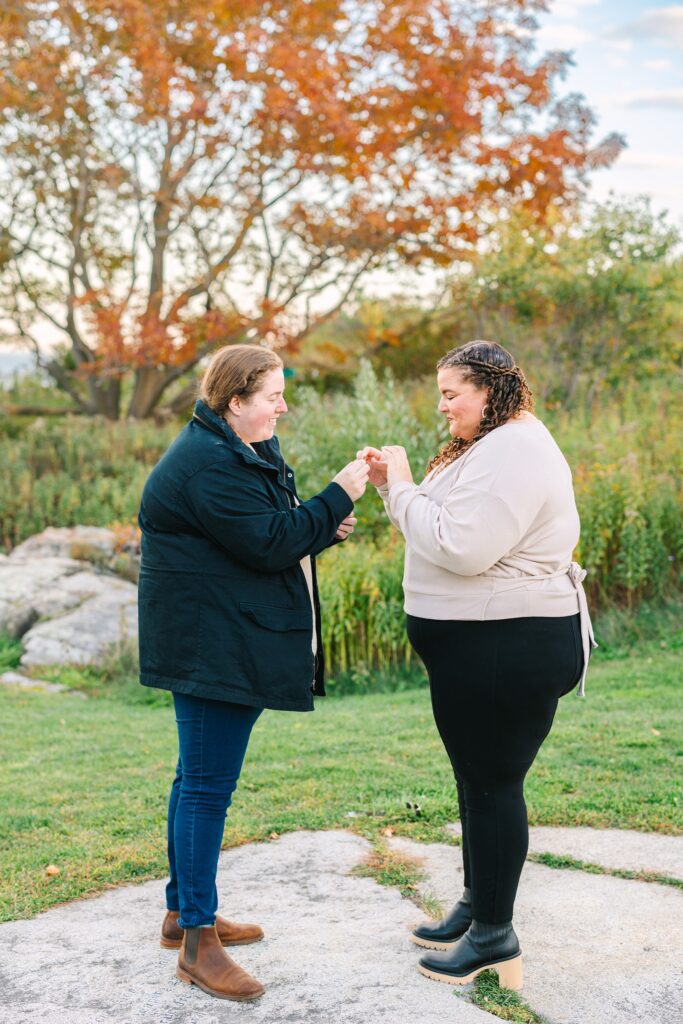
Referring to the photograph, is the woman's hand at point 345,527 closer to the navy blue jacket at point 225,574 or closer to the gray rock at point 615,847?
the navy blue jacket at point 225,574

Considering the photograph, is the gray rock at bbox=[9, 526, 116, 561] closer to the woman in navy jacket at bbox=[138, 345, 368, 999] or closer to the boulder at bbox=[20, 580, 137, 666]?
the boulder at bbox=[20, 580, 137, 666]

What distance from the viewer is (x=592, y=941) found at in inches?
127

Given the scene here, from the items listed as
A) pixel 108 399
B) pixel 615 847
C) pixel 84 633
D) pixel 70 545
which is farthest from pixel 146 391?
pixel 615 847

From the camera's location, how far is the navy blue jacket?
2.88 metres

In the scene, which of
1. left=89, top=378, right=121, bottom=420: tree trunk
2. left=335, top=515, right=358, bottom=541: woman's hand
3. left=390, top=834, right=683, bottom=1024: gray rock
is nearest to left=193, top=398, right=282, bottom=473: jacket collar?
left=335, top=515, right=358, bottom=541: woman's hand

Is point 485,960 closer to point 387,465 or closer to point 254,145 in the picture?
point 387,465

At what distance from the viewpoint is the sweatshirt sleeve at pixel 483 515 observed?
2.71 metres

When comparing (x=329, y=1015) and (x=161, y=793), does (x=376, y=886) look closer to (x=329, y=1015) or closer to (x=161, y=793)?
(x=329, y=1015)

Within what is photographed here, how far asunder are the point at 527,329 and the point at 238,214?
13.3 ft

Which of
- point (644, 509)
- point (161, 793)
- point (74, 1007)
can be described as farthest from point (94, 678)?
point (74, 1007)

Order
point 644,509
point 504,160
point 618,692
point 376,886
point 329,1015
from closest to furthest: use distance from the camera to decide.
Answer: point 329,1015
point 376,886
point 618,692
point 644,509
point 504,160

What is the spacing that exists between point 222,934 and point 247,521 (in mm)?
1352

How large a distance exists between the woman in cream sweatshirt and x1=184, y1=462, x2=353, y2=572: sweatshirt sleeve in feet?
0.96

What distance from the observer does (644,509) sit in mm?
8234
